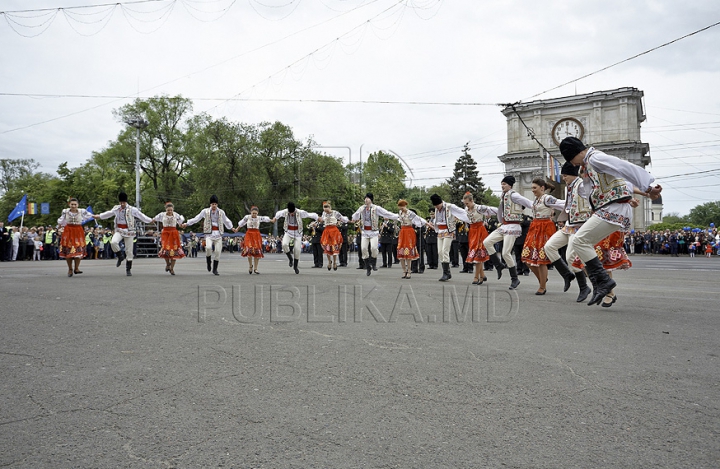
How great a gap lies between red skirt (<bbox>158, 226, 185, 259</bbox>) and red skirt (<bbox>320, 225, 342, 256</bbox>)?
16.0 ft

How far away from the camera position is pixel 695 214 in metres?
120

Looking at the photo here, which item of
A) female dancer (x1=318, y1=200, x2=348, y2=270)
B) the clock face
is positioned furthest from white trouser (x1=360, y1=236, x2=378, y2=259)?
the clock face

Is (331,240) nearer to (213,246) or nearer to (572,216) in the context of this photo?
(213,246)

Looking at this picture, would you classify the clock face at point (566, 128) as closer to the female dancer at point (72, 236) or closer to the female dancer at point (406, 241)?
the female dancer at point (406, 241)

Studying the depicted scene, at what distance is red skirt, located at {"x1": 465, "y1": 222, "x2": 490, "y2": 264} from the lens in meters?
11.9

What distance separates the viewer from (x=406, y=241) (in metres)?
14.5

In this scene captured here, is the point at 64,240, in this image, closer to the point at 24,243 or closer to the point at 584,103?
the point at 24,243

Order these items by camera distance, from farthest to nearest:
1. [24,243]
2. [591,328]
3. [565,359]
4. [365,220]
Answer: [24,243]
[365,220]
[591,328]
[565,359]

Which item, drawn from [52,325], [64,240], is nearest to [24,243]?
[64,240]

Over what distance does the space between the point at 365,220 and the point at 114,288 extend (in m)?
7.94

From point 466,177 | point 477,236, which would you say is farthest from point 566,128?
point 477,236

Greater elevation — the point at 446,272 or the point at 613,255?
the point at 613,255

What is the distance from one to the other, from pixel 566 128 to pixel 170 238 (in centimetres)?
5323

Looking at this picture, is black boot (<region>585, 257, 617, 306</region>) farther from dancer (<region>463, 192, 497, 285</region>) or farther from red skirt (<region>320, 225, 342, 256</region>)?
red skirt (<region>320, 225, 342, 256</region>)
